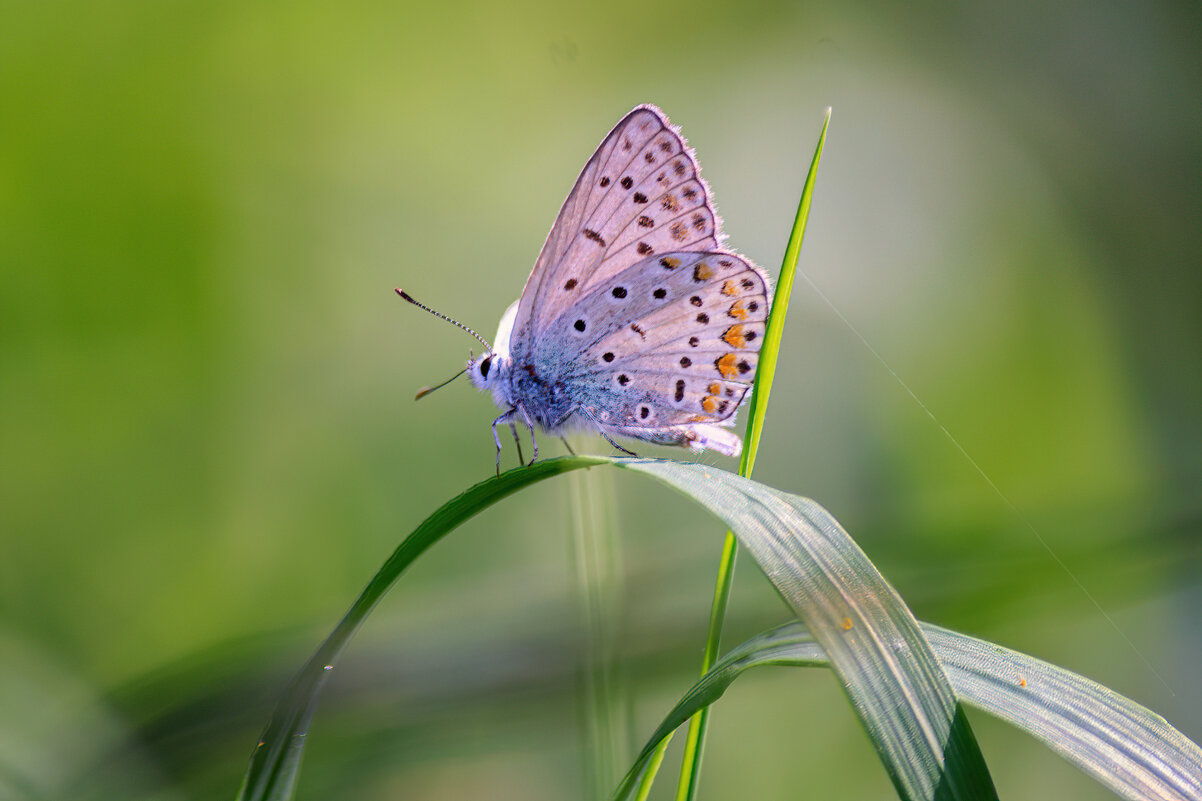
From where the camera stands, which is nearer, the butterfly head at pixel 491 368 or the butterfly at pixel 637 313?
the butterfly at pixel 637 313

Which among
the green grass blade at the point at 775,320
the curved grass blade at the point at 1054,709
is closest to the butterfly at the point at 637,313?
the green grass blade at the point at 775,320

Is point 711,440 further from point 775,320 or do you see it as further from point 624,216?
point 775,320

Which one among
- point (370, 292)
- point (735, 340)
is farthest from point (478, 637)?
point (370, 292)

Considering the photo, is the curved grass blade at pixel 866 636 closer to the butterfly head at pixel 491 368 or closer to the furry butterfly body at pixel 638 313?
the furry butterfly body at pixel 638 313

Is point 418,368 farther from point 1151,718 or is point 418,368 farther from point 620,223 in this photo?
point 1151,718

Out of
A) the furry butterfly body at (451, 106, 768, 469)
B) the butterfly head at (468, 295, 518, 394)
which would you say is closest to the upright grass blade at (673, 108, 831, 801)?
the furry butterfly body at (451, 106, 768, 469)

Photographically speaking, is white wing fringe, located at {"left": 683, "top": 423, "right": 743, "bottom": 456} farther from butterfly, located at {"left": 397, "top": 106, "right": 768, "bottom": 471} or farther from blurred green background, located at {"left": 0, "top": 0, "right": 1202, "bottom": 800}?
blurred green background, located at {"left": 0, "top": 0, "right": 1202, "bottom": 800}
